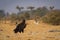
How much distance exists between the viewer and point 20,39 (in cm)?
965

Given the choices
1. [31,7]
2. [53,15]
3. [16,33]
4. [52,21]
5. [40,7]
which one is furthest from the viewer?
[40,7]

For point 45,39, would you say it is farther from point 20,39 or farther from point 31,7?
point 31,7

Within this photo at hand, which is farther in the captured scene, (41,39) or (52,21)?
(52,21)

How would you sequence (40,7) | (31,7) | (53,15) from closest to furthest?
(53,15)
(31,7)
(40,7)

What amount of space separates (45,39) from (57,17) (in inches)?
651

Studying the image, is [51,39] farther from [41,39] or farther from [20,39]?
[20,39]

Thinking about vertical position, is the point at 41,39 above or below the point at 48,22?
above

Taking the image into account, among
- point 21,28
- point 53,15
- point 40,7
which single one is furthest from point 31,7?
point 21,28

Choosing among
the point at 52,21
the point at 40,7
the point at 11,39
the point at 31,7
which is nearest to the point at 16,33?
the point at 11,39

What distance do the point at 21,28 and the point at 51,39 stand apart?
254 centimetres

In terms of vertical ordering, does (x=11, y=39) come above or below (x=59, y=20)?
above

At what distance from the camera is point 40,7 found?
51.8 m

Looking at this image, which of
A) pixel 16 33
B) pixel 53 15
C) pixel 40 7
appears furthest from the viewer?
pixel 40 7

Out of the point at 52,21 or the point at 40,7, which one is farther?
the point at 40,7
